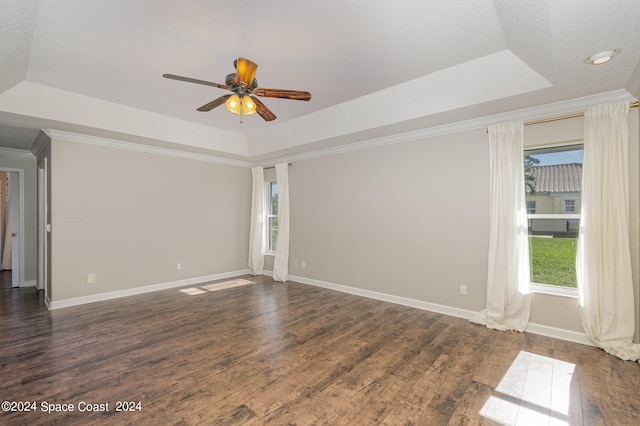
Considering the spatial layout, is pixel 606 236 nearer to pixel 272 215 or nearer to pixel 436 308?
pixel 436 308

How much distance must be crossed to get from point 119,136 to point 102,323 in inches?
105

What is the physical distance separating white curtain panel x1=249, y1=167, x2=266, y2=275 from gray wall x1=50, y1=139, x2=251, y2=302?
9.2 inches

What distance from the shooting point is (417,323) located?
356cm

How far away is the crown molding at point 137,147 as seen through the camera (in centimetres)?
412

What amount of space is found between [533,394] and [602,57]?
2.58 meters

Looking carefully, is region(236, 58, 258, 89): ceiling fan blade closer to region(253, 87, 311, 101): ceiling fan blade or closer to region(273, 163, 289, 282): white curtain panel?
region(253, 87, 311, 101): ceiling fan blade

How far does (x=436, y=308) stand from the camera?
3.99 metres

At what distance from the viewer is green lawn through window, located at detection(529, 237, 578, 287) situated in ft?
10.7

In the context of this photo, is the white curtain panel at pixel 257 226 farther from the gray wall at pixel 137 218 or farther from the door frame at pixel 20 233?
the door frame at pixel 20 233

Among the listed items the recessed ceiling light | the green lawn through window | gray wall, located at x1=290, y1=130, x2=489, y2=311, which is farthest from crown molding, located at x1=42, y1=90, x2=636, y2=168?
the green lawn through window

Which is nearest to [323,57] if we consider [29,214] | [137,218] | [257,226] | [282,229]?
[282,229]

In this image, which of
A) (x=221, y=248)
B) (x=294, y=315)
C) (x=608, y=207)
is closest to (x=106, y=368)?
(x=294, y=315)

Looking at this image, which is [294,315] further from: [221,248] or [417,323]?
[221,248]

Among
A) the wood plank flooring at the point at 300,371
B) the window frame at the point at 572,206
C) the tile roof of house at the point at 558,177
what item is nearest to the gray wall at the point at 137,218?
the wood plank flooring at the point at 300,371
